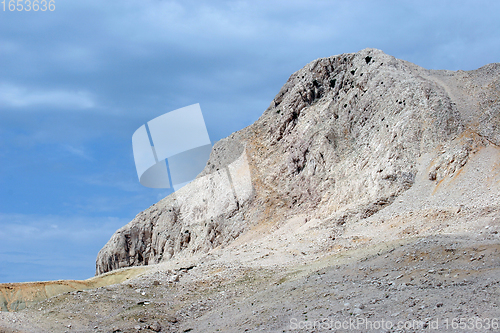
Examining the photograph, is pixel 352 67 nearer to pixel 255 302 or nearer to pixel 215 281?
pixel 215 281

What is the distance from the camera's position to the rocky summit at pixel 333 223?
47.0 feet

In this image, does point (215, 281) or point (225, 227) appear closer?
point (215, 281)

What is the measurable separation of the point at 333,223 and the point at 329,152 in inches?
438

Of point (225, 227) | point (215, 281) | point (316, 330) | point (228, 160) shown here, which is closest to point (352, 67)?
point (228, 160)

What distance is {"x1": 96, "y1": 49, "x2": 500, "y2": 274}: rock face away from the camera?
29859 millimetres

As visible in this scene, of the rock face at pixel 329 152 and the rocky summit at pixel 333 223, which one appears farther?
the rock face at pixel 329 152

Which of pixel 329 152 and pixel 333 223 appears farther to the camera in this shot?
pixel 329 152

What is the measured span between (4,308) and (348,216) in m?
19.7

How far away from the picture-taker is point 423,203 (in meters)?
25.5

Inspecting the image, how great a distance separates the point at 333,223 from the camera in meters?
27.3

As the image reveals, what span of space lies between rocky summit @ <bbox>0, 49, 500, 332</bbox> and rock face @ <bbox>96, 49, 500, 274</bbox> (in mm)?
139

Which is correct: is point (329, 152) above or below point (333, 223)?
above

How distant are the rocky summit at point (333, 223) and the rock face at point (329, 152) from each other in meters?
0.14

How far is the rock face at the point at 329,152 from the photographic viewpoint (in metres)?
29.9
